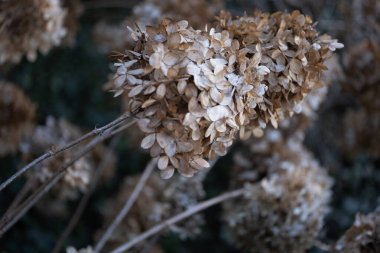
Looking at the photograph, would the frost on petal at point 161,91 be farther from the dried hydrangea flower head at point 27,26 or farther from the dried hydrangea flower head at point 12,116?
the dried hydrangea flower head at point 12,116

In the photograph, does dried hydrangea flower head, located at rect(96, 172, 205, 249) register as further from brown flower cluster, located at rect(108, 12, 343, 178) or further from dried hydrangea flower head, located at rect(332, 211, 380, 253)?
brown flower cluster, located at rect(108, 12, 343, 178)

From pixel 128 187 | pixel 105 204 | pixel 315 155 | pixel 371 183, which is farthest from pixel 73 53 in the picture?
pixel 371 183

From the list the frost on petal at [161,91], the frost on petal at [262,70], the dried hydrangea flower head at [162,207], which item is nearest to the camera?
the frost on petal at [161,91]

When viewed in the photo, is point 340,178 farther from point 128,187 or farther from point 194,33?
point 194,33

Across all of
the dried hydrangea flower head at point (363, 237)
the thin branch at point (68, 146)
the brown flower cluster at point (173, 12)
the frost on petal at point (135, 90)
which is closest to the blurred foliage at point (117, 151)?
the brown flower cluster at point (173, 12)

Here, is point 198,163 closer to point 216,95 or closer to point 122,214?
point 216,95

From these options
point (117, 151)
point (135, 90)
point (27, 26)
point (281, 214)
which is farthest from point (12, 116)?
point (135, 90)
